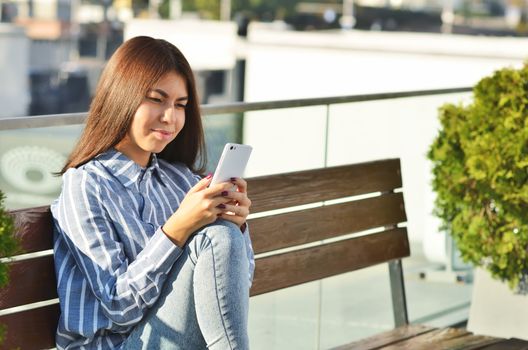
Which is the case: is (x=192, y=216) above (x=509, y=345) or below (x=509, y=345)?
above

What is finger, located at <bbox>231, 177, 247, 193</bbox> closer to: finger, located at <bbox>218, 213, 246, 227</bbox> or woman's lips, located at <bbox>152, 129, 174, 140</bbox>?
finger, located at <bbox>218, 213, 246, 227</bbox>

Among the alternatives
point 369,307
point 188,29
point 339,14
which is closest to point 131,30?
point 188,29

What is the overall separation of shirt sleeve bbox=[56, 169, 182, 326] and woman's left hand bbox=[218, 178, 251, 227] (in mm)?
188

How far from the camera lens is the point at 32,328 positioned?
3.49m

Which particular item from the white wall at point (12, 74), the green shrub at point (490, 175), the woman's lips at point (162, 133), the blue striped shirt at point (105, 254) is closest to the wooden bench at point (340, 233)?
the blue striped shirt at point (105, 254)

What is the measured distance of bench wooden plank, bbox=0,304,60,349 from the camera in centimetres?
343

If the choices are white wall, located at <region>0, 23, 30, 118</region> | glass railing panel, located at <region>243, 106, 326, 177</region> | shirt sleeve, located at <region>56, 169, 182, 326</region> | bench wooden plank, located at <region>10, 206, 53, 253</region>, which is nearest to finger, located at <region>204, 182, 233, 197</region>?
shirt sleeve, located at <region>56, 169, 182, 326</region>

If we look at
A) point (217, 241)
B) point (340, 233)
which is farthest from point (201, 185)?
point (340, 233)

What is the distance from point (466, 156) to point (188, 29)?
13781mm

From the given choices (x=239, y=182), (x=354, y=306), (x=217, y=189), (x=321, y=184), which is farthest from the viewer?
(x=354, y=306)

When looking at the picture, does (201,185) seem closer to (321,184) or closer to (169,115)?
(169,115)

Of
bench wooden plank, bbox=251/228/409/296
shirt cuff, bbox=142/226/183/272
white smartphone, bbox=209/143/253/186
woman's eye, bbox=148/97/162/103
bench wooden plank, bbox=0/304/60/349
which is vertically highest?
woman's eye, bbox=148/97/162/103

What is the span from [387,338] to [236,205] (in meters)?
1.42

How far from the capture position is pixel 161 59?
3.63 m
